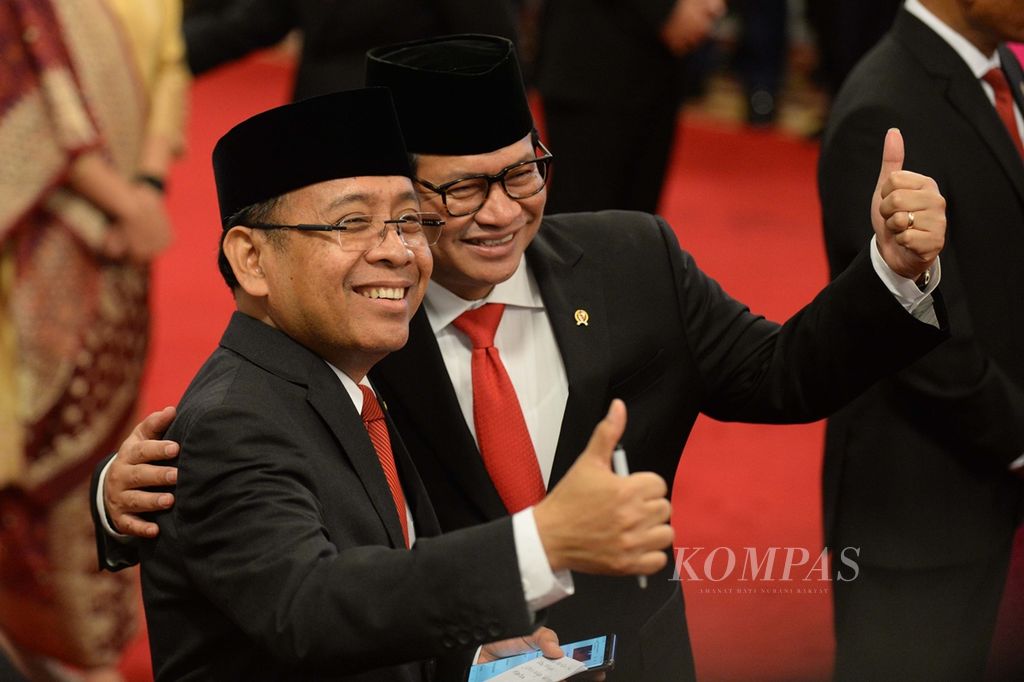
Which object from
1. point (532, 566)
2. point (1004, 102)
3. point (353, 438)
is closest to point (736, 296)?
point (1004, 102)

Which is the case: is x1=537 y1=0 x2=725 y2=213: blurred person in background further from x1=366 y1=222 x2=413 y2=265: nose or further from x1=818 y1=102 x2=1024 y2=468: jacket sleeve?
x1=366 y1=222 x2=413 y2=265: nose

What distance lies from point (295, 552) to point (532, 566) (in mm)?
242

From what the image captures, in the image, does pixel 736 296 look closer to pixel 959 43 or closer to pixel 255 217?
pixel 959 43

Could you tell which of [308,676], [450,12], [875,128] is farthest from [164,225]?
[308,676]

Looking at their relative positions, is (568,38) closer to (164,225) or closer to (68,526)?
(164,225)

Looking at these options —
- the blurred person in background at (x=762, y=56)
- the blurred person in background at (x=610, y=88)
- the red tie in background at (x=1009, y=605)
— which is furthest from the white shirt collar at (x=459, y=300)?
the blurred person in background at (x=762, y=56)

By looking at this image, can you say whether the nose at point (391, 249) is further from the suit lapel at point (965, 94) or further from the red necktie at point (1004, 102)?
the red necktie at point (1004, 102)

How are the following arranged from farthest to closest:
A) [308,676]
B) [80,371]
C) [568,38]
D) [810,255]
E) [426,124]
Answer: [810,255], [568,38], [80,371], [426,124], [308,676]

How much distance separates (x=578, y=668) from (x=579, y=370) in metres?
0.48

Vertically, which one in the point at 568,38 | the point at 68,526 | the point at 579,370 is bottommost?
the point at 68,526

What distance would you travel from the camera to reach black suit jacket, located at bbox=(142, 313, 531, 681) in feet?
4.83

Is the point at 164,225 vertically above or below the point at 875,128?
below

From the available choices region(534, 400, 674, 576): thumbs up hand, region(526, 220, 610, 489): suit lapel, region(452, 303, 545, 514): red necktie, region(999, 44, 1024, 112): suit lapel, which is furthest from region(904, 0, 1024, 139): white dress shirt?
region(534, 400, 674, 576): thumbs up hand

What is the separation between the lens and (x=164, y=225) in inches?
128
